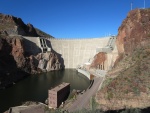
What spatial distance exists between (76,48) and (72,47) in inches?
100

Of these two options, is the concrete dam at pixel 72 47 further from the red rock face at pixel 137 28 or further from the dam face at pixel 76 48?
the red rock face at pixel 137 28

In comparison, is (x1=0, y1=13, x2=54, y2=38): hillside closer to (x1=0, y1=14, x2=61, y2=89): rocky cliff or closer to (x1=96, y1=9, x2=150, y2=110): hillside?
(x1=0, y1=14, x2=61, y2=89): rocky cliff

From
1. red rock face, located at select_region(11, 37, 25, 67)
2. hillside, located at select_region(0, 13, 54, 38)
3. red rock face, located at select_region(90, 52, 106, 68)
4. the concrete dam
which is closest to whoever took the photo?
red rock face, located at select_region(90, 52, 106, 68)

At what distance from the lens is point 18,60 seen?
79.5 metres

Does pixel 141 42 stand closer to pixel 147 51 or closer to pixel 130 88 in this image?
pixel 147 51

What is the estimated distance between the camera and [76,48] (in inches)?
4028

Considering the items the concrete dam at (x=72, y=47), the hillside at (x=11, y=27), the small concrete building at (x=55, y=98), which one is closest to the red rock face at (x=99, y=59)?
the concrete dam at (x=72, y=47)

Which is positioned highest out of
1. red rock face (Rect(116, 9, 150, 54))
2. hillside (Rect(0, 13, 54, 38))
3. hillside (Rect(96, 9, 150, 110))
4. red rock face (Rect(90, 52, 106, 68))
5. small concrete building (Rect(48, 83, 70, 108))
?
hillside (Rect(0, 13, 54, 38))

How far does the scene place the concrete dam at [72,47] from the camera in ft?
312

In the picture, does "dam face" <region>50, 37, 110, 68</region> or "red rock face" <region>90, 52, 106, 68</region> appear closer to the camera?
"red rock face" <region>90, 52, 106, 68</region>

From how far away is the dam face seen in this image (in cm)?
9719

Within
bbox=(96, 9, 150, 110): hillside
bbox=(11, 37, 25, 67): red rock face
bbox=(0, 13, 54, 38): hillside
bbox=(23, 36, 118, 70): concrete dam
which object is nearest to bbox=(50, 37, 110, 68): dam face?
bbox=(23, 36, 118, 70): concrete dam

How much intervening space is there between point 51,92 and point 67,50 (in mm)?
70165

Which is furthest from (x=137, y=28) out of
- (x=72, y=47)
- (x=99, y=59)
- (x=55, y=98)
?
(x=72, y=47)
